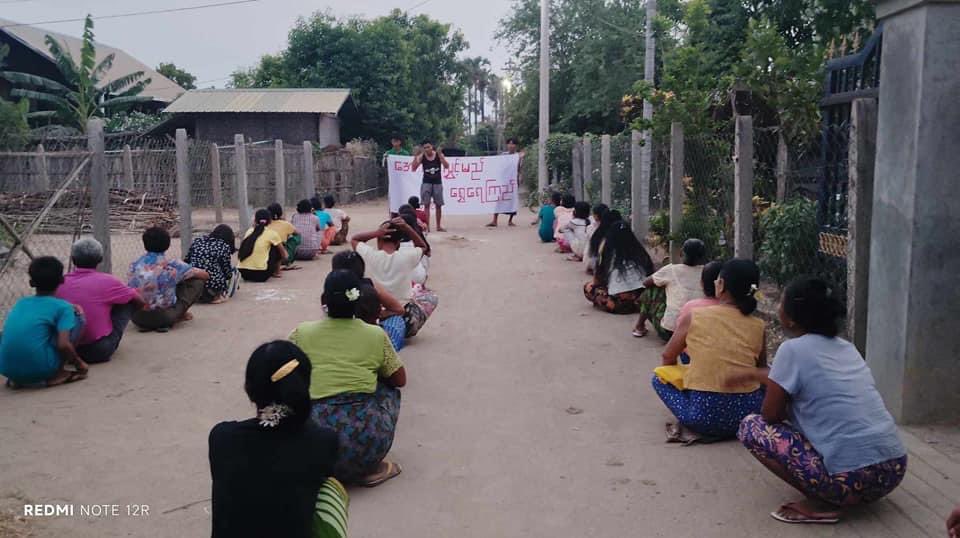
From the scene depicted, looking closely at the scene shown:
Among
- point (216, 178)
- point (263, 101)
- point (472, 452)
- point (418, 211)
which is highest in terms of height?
point (263, 101)

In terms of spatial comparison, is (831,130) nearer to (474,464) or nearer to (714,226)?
(714,226)

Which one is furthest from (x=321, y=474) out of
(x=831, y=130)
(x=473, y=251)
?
(x=473, y=251)

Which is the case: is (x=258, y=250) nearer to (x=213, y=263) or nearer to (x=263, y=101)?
(x=213, y=263)

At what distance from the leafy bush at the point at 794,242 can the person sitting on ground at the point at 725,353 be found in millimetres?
2609

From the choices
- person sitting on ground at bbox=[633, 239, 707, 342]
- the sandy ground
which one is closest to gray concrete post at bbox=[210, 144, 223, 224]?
the sandy ground

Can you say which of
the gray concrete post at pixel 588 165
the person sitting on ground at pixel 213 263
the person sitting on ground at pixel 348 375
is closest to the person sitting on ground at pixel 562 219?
the gray concrete post at pixel 588 165

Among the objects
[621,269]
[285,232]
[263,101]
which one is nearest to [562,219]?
[285,232]

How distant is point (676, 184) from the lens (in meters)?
10.6

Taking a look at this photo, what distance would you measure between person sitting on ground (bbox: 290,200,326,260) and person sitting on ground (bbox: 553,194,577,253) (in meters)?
3.90

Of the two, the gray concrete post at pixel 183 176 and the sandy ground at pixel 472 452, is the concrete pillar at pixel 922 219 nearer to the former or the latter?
the sandy ground at pixel 472 452

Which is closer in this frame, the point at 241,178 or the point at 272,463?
the point at 272,463

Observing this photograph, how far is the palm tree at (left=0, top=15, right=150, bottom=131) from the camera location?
26469mm

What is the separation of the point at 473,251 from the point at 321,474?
12089mm

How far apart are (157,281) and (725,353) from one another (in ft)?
18.4
